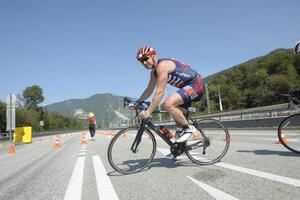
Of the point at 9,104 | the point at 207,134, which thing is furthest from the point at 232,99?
the point at 207,134

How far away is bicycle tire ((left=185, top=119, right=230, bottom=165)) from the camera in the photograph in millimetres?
5391

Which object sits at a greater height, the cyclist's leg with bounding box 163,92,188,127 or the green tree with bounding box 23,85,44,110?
the green tree with bounding box 23,85,44,110

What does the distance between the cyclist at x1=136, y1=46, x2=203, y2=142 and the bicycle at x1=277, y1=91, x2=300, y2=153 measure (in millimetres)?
1950

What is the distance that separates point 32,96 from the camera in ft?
385

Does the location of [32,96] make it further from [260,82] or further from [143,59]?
[143,59]

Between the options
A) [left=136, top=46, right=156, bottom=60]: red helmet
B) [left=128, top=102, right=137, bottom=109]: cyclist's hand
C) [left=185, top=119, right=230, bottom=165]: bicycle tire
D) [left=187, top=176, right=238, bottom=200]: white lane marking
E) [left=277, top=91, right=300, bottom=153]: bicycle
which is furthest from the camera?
[left=277, top=91, right=300, bottom=153]: bicycle

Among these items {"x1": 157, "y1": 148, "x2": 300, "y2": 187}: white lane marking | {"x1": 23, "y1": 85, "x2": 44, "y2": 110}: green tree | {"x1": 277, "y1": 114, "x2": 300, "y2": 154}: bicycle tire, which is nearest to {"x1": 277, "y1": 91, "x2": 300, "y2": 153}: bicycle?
{"x1": 277, "y1": 114, "x2": 300, "y2": 154}: bicycle tire

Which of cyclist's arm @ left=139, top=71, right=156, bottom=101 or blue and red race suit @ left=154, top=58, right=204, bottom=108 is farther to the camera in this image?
cyclist's arm @ left=139, top=71, right=156, bottom=101

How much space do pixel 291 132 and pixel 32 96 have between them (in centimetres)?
12208

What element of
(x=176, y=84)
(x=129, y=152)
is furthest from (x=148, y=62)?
(x=129, y=152)

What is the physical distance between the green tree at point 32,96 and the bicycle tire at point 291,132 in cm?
12080

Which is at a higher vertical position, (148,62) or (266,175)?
(148,62)

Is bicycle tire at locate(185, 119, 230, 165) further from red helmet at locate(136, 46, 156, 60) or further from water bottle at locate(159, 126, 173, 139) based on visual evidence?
red helmet at locate(136, 46, 156, 60)

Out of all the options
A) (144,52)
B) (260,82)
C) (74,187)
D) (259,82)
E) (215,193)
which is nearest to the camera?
(215,193)
